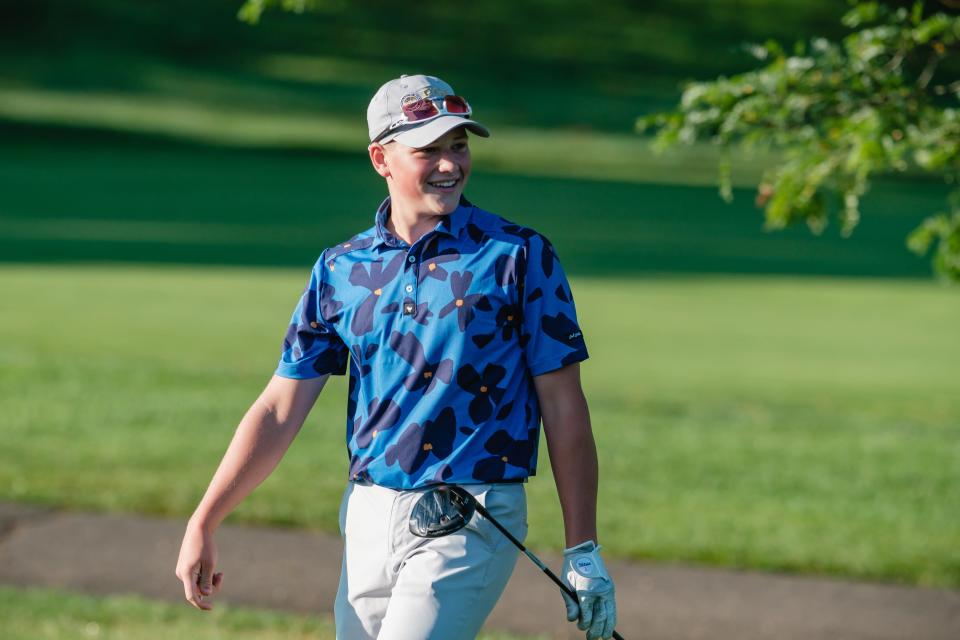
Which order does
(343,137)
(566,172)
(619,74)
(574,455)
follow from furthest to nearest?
1. (619,74)
2. (343,137)
3. (566,172)
4. (574,455)

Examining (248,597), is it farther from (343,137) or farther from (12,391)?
(343,137)

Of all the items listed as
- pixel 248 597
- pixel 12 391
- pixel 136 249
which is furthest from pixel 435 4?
pixel 248 597

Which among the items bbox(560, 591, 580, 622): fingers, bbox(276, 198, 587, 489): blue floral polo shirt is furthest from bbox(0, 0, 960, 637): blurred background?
bbox(560, 591, 580, 622): fingers

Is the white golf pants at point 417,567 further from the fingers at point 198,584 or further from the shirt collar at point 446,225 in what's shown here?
the shirt collar at point 446,225

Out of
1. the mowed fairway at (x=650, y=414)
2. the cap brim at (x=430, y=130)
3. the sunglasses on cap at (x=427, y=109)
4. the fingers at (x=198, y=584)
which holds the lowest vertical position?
the mowed fairway at (x=650, y=414)

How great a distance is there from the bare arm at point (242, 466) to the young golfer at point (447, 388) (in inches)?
8.2

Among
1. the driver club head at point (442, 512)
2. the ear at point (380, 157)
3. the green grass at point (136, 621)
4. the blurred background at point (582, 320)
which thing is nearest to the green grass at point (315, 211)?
the blurred background at point (582, 320)

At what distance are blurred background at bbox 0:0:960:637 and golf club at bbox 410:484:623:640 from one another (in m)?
2.81

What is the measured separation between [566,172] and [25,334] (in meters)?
28.7

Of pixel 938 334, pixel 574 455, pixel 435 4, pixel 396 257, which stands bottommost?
pixel 938 334

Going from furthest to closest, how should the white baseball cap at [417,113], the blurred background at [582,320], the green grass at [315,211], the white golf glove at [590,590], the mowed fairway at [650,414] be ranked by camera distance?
the green grass at [315,211]
the blurred background at [582,320]
the mowed fairway at [650,414]
the white baseball cap at [417,113]
the white golf glove at [590,590]

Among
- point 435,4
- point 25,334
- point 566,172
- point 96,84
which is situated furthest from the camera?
point 435,4

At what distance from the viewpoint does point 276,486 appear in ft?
30.0

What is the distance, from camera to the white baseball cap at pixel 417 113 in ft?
12.6
